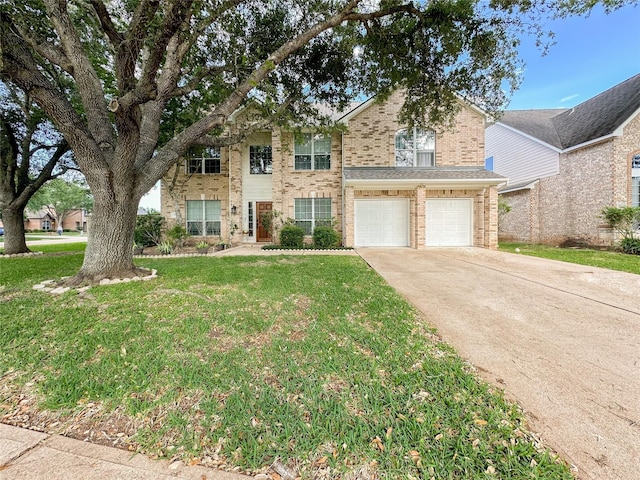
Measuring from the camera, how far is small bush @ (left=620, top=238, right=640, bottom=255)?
1042cm

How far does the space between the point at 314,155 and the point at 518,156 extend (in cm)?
1326

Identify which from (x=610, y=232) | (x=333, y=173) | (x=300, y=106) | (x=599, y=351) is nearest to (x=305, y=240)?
(x=333, y=173)

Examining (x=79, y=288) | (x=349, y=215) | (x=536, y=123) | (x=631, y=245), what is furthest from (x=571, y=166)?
(x=79, y=288)

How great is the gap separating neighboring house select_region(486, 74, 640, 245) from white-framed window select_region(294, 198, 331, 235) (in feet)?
39.4

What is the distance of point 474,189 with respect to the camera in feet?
39.5

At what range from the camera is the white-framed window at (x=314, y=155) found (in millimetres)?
13141

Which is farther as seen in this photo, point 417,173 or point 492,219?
point 417,173

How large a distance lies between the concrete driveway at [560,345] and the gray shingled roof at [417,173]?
589cm

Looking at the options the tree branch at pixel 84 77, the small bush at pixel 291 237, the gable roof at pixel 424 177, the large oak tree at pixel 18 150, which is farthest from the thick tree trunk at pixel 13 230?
the gable roof at pixel 424 177

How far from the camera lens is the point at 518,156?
16.5 metres

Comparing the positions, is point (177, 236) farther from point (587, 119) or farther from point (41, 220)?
point (41, 220)

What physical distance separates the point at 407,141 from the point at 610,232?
10.1 meters

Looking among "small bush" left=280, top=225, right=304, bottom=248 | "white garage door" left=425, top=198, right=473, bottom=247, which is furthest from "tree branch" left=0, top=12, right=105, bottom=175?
"white garage door" left=425, top=198, right=473, bottom=247

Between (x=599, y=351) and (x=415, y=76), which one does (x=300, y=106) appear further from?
(x=599, y=351)
